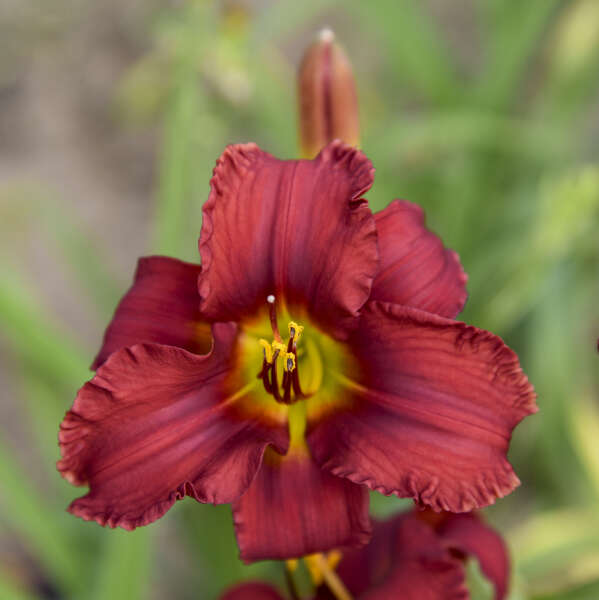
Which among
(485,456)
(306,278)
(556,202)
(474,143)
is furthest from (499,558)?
(474,143)

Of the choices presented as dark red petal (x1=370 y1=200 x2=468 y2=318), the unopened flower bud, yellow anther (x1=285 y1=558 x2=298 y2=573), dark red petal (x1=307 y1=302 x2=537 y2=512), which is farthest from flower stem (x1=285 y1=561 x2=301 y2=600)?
the unopened flower bud

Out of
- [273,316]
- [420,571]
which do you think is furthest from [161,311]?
[420,571]

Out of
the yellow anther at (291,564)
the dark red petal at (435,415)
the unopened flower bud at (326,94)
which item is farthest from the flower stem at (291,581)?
the unopened flower bud at (326,94)

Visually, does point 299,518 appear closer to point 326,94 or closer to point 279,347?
point 279,347

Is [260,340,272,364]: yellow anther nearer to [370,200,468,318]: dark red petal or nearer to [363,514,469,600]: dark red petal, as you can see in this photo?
[370,200,468,318]: dark red petal

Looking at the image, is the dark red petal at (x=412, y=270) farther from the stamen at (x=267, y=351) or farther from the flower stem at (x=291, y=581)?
the flower stem at (x=291, y=581)

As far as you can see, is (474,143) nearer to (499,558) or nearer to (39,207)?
(39,207)

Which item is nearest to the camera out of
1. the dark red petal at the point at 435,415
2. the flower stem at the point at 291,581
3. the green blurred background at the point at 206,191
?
the dark red petal at the point at 435,415
